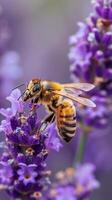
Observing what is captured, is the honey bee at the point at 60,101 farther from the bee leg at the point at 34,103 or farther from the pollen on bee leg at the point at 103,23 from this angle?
the pollen on bee leg at the point at 103,23

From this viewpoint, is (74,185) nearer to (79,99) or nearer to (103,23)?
(79,99)

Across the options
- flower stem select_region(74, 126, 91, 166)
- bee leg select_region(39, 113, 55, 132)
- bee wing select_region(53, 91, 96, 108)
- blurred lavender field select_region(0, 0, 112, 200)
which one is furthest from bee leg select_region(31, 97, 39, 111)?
blurred lavender field select_region(0, 0, 112, 200)

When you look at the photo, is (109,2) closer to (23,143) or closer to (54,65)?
(23,143)

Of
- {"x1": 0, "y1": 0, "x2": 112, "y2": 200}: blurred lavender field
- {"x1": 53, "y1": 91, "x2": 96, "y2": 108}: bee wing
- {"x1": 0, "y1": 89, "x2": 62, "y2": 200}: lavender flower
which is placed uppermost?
{"x1": 0, "y1": 0, "x2": 112, "y2": 200}: blurred lavender field

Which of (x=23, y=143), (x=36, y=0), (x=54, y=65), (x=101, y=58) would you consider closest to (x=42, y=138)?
(x=23, y=143)

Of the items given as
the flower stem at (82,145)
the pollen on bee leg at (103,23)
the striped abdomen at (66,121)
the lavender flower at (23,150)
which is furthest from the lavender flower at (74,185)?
the pollen on bee leg at (103,23)

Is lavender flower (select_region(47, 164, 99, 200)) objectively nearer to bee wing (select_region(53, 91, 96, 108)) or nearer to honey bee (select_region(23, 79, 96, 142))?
honey bee (select_region(23, 79, 96, 142))

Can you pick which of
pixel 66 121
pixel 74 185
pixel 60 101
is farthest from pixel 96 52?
pixel 74 185
